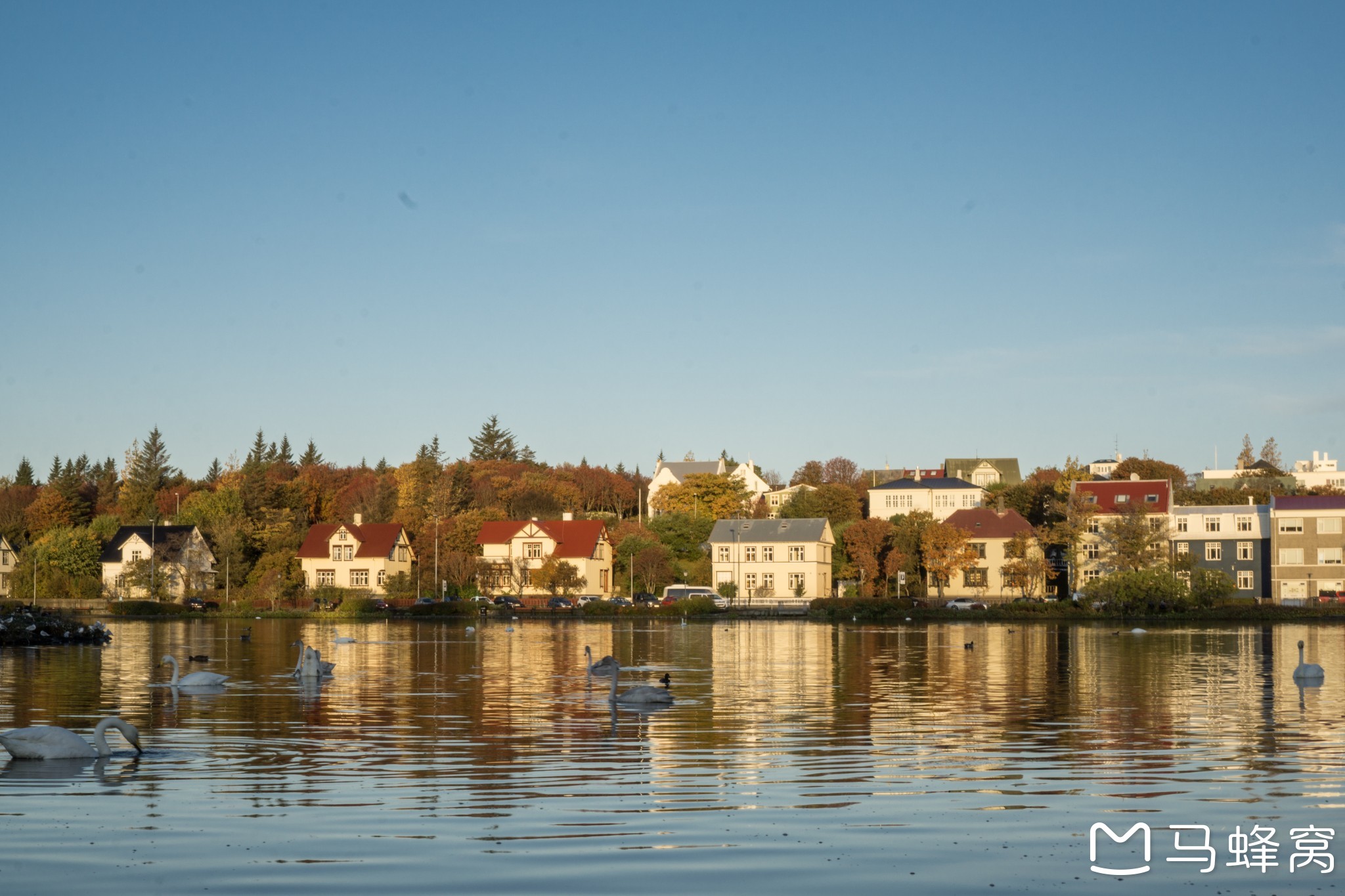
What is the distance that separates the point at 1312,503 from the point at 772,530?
130ft

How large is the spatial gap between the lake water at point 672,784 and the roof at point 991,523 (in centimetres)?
6819

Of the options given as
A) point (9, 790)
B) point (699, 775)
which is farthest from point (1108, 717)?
point (9, 790)

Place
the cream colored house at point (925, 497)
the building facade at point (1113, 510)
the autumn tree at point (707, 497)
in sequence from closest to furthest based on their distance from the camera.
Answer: the building facade at point (1113, 510) → the cream colored house at point (925, 497) → the autumn tree at point (707, 497)

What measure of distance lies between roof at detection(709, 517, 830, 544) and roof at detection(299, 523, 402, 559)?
2769 cm

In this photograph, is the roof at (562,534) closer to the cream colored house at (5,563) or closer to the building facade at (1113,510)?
the building facade at (1113,510)

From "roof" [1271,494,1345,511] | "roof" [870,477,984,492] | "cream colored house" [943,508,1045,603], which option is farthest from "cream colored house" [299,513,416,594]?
"roof" [1271,494,1345,511]

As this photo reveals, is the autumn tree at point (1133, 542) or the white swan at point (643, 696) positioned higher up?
the autumn tree at point (1133, 542)

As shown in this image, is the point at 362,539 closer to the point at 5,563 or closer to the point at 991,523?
the point at 5,563

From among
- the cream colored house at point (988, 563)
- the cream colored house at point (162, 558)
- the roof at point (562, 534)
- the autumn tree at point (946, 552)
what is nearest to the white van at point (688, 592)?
the roof at point (562, 534)

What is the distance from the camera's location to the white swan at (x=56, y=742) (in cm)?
1717

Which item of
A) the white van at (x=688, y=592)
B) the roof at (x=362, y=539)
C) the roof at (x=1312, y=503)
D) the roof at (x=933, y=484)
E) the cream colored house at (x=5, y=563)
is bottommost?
the white van at (x=688, y=592)

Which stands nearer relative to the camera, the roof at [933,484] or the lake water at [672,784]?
the lake water at [672,784]

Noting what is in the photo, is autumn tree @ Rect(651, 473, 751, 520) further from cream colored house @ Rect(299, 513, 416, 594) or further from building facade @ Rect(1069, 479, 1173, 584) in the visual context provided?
building facade @ Rect(1069, 479, 1173, 584)

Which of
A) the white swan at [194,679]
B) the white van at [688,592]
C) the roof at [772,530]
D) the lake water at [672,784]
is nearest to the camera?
the lake water at [672,784]
